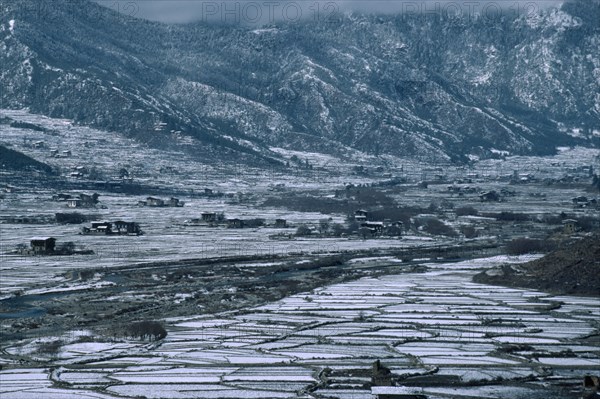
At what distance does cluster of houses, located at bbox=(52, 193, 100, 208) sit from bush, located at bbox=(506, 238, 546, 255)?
148 ft

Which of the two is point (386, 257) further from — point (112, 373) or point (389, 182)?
point (389, 182)

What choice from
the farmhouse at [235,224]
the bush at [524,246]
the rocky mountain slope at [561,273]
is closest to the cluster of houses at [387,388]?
the rocky mountain slope at [561,273]

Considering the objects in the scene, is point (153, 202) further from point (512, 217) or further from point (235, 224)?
point (512, 217)

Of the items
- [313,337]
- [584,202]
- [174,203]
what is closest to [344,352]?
[313,337]

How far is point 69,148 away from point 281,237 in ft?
236

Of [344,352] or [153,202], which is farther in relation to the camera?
[153,202]

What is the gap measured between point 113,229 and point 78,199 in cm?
2420

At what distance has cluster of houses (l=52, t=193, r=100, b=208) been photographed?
364 feet

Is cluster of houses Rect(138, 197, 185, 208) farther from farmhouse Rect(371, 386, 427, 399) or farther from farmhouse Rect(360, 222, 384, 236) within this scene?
farmhouse Rect(371, 386, 427, 399)

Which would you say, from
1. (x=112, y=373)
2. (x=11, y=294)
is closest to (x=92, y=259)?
(x=11, y=294)

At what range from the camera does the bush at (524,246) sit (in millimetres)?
74375

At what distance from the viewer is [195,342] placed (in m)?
42.5

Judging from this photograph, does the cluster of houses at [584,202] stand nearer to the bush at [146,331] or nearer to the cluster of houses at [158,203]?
the cluster of houses at [158,203]

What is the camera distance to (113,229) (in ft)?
294
